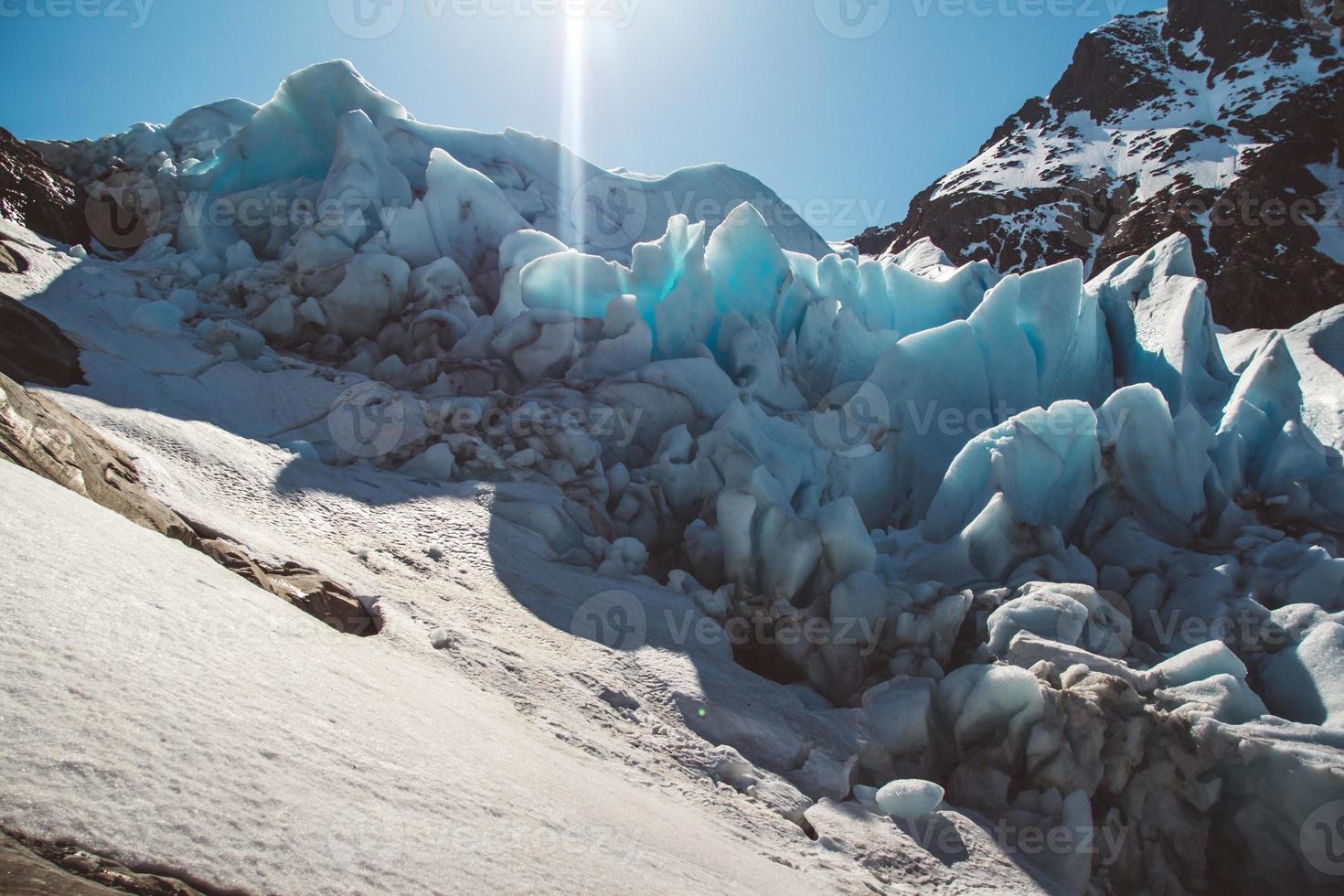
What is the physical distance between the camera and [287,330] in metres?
8.42

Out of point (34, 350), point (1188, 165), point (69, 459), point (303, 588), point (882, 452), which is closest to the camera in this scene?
point (69, 459)


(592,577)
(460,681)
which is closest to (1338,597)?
(592,577)

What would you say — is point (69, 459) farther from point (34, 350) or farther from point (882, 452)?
point (882, 452)

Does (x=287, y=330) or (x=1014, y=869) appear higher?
(x=287, y=330)

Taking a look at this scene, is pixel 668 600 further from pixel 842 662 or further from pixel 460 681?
pixel 460 681

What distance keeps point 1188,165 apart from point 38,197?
44800 millimetres

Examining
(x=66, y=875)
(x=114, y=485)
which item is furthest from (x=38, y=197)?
(x=66, y=875)

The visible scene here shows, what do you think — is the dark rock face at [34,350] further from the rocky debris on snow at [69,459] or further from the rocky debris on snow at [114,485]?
the rocky debris on snow at [69,459]

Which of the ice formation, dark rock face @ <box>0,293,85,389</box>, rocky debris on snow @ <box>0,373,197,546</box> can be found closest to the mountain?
the ice formation

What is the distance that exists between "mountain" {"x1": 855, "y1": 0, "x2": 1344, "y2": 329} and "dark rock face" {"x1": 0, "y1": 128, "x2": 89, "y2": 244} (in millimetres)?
30645

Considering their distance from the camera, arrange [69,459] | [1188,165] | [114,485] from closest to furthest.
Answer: [69,459], [114,485], [1188,165]

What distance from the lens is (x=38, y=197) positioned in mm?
10094

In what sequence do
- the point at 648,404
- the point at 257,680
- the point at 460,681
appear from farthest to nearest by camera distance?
the point at 648,404, the point at 460,681, the point at 257,680

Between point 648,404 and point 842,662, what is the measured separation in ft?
10.7
